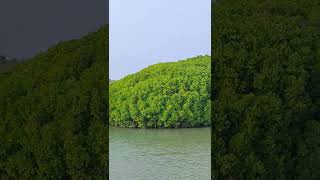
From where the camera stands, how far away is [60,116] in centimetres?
490

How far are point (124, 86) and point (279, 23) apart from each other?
4.90 ft

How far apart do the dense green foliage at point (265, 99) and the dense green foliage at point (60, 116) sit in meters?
0.97

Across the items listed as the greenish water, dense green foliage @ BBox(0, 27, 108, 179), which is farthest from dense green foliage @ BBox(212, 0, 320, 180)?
dense green foliage @ BBox(0, 27, 108, 179)

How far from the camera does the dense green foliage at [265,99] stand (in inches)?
193

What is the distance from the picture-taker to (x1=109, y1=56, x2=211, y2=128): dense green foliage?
16.8ft

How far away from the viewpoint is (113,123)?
5.20 metres

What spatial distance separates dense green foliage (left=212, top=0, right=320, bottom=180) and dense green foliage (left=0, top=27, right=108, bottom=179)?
0.97 metres

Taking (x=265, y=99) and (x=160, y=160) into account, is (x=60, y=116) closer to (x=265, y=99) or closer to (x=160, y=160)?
(x=160, y=160)

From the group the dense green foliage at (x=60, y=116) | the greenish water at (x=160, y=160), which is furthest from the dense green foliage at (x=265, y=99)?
the dense green foliage at (x=60, y=116)

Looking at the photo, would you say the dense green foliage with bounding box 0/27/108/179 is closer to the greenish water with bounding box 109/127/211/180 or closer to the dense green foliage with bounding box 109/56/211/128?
the greenish water with bounding box 109/127/211/180

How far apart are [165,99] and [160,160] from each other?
0.73 m

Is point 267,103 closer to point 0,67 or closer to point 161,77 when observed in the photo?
point 161,77

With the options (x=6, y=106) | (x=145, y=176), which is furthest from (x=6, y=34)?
(x=145, y=176)

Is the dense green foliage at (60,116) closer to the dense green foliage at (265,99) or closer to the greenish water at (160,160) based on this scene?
the greenish water at (160,160)
